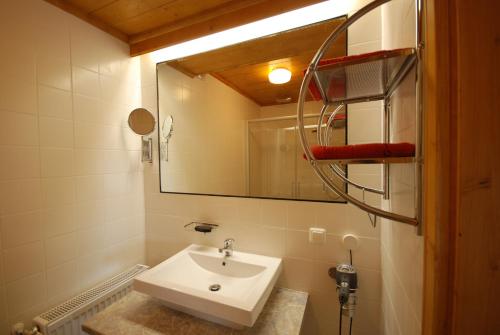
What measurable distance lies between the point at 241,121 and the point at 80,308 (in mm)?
1316

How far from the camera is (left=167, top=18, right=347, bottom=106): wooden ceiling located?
1.03 metres

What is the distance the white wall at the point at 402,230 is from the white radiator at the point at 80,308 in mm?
1342

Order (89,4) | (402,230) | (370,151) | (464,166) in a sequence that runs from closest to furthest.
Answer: (464,166) → (370,151) → (402,230) → (89,4)

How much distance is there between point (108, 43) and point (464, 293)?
183cm

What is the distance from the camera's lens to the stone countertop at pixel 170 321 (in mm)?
800

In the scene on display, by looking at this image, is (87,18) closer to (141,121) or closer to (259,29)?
(141,121)

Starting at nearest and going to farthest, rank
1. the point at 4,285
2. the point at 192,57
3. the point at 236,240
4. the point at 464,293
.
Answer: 1. the point at 464,293
2. the point at 4,285
3. the point at 236,240
4. the point at 192,57

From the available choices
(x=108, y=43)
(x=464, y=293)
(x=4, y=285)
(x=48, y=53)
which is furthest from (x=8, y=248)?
(x=464, y=293)

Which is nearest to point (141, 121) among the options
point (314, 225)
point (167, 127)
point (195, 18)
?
point (167, 127)

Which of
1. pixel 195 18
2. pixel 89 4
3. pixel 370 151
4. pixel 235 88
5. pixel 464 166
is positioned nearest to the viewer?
pixel 464 166

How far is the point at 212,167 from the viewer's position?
140 centimetres

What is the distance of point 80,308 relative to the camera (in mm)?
998

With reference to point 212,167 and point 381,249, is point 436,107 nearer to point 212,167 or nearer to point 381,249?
point 381,249

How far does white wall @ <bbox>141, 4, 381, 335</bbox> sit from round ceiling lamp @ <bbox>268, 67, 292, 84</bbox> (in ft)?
1.09
